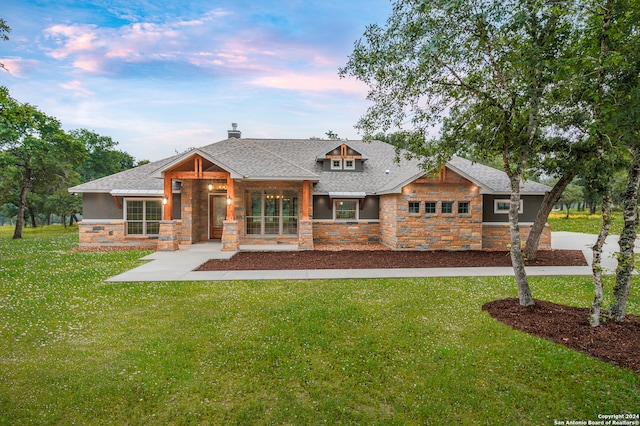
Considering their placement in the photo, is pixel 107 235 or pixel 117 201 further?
pixel 107 235

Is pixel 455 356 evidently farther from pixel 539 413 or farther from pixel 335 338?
pixel 335 338

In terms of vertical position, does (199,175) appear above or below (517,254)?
above

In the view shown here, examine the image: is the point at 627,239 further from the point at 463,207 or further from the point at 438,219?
the point at 463,207

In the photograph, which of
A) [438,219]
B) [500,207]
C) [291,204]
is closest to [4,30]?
[291,204]

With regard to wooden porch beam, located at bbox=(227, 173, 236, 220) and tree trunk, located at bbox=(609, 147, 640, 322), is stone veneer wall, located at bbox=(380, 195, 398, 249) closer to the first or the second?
wooden porch beam, located at bbox=(227, 173, 236, 220)

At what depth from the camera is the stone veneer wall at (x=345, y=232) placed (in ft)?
55.0

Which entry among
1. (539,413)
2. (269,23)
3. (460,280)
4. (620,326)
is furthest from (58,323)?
(269,23)

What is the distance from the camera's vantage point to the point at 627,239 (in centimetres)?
520

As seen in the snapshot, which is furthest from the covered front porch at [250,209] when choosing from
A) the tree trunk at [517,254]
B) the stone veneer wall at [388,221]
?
the tree trunk at [517,254]

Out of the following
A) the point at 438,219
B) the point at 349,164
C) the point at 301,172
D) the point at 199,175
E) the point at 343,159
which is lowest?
the point at 438,219

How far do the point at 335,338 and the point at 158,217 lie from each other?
14.5 metres

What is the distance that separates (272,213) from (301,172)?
304cm

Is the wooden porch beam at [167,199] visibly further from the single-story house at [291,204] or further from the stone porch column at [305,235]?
the stone porch column at [305,235]

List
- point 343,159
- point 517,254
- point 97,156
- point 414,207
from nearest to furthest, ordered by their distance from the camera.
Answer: point 517,254 → point 414,207 → point 343,159 → point 97,156
